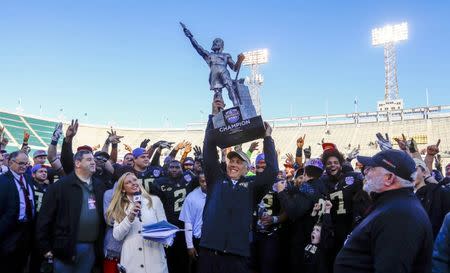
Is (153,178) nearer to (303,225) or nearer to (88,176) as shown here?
(88,176)

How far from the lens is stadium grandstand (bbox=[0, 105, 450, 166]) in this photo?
38.7 meters

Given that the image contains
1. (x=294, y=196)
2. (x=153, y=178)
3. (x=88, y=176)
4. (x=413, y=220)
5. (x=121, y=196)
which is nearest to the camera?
(x=413, y=220)

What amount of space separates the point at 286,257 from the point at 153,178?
7.31 ft

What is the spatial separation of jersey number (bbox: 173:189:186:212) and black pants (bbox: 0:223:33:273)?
6.25 feet

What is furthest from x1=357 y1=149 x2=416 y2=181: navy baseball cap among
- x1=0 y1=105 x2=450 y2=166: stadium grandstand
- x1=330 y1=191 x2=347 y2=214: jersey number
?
x1=0 y1=105 x2=450 y2=166: stadium grandstand

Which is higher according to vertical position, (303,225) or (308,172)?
(308,172)

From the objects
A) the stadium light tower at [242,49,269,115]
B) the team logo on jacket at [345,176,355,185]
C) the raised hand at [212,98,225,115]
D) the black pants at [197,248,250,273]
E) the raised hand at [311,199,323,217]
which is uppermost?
the stadium light tower at [242,49,269,115]

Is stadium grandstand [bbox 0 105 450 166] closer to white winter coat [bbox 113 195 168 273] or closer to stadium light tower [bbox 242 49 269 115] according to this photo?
stadium light tower [bbox 242 49 269 115]

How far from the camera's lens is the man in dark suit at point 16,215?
218 inches

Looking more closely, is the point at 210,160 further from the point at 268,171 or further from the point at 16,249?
the point at 16,249

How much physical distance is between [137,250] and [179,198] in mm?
1988

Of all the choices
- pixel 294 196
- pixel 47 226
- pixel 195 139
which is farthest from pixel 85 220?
pixel 195 139

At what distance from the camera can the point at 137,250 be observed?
4.66m

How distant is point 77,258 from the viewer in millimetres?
4914
